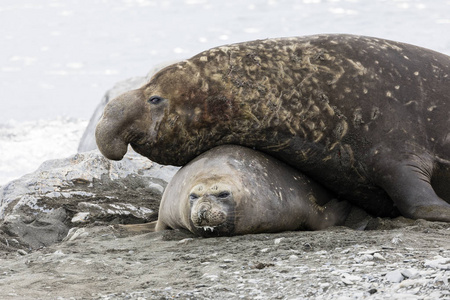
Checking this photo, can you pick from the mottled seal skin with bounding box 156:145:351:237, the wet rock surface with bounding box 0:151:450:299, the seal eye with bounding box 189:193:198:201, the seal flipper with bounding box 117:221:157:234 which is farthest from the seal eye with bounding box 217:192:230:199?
the seal flipper with bounding box 117:221:157:234

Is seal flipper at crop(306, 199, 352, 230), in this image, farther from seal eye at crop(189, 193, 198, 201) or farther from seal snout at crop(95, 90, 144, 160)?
seal snout at crop(95, 90, 144, 160)

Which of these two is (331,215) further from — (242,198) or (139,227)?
(139,227)

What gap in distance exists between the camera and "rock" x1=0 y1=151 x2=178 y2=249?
314 inches

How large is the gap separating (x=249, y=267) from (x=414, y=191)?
2.13 meters

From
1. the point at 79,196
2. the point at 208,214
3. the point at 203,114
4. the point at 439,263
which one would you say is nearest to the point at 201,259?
the point at 208,214

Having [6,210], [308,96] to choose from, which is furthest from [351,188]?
[6,210]

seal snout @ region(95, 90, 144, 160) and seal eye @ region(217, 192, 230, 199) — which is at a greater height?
seal snout @ region(95, 90, 144, 160)

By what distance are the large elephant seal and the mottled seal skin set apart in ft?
0.59

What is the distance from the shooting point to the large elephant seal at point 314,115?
7.07 meters

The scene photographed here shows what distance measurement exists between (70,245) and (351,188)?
250cm

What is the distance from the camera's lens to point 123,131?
7246mm

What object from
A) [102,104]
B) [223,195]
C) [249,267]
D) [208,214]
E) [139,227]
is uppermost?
[102,104]

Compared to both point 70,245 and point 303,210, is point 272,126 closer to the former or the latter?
point 303,210

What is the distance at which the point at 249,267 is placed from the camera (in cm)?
522
